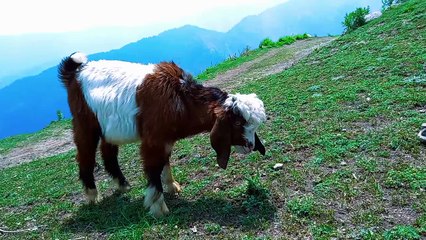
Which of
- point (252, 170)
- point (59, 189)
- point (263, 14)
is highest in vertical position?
point (252, 170)

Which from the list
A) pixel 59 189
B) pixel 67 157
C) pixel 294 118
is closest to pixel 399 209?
pixel 294 118

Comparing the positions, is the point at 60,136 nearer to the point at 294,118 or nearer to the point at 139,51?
the point at 294,118

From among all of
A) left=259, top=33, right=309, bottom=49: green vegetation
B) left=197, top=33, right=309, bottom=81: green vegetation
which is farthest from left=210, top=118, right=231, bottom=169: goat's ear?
left=259, top=33, right=309, bottom=49: green vegetation

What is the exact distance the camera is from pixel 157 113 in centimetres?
461

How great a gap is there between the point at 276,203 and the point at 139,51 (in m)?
55.4

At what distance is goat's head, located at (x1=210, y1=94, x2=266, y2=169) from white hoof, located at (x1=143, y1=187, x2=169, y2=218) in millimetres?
853

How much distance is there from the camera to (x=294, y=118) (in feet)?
24.3

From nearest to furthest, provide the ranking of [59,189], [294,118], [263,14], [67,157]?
[59,189]
[294,118]
[67,157]
[263,14]

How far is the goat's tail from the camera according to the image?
220 inches

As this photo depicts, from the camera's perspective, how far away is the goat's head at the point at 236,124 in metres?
4.25

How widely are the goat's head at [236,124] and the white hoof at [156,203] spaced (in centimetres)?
85

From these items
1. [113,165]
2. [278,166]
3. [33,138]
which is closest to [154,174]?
[113,165]

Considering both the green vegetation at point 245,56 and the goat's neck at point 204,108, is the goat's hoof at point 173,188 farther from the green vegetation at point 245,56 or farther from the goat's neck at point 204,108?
the green vegetation at point 245,56

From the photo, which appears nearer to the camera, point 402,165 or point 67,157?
point 402,165
